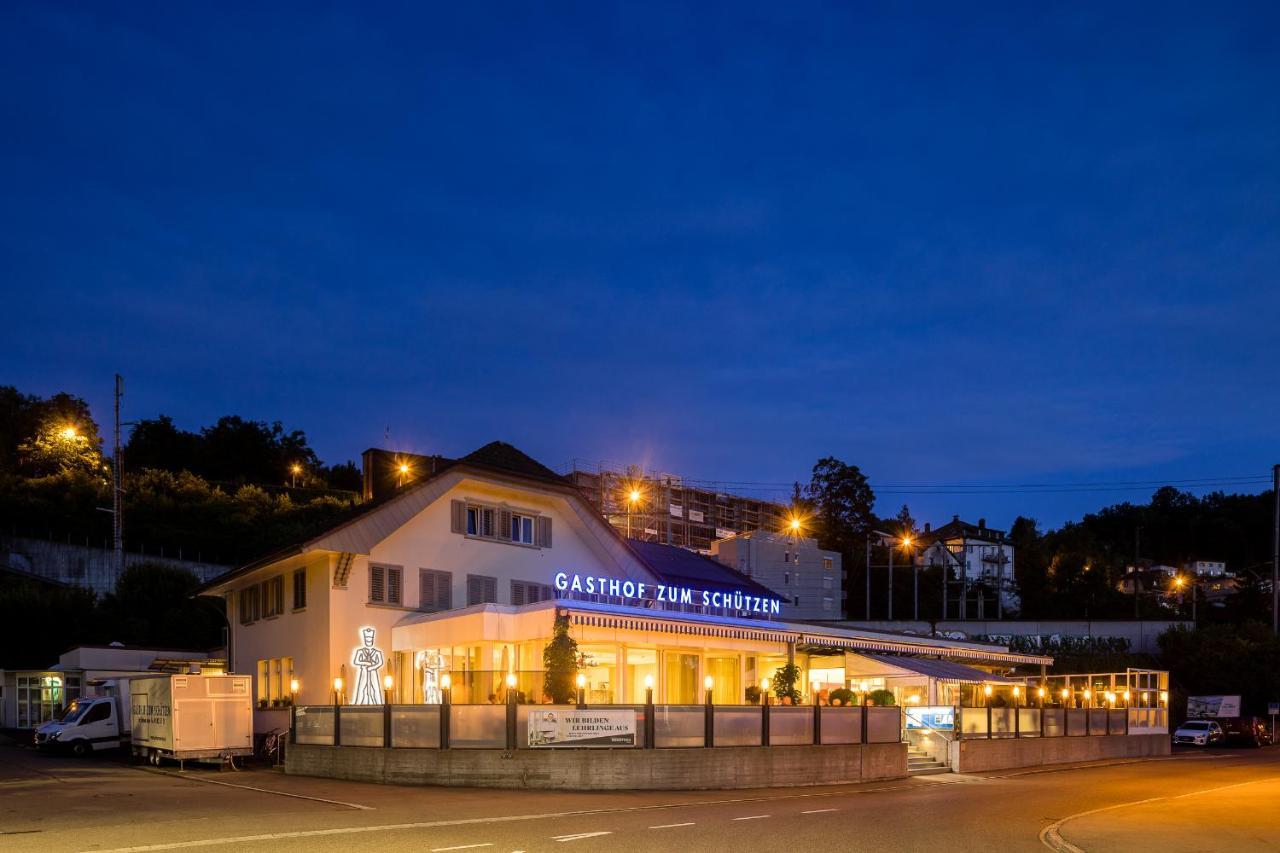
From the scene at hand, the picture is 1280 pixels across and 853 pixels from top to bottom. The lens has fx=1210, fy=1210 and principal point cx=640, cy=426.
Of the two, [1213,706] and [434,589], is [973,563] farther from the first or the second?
[434,589]

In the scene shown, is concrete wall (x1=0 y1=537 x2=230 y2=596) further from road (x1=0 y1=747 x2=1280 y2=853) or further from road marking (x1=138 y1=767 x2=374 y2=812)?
road (x1=0 y1=747 x2=1280 y2=853)

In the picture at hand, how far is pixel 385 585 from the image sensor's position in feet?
114

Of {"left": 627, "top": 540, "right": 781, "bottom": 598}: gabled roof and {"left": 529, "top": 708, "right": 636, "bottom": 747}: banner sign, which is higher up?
{"left": 627, "top": 540, "right": 781, "bottom": 598}: gabled roof

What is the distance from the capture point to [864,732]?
92.3ft

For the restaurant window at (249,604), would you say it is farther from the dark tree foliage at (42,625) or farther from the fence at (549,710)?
the dark tree foliage at (42,625)

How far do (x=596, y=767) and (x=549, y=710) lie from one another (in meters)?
1.46

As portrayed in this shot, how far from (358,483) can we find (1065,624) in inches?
2448

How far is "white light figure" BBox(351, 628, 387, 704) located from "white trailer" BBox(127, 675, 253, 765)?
156 inches

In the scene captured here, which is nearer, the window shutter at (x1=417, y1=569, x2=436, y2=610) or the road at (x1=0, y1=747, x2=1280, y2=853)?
the road at (x1=0, y1=747, x2=1280, y2=853)

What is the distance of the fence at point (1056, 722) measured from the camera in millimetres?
32562

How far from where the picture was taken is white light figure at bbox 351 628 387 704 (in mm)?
33531

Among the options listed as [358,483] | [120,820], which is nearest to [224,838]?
[120,820]

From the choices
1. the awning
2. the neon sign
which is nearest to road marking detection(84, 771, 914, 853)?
the awning

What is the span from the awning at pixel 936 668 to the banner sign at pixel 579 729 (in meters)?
14.7
